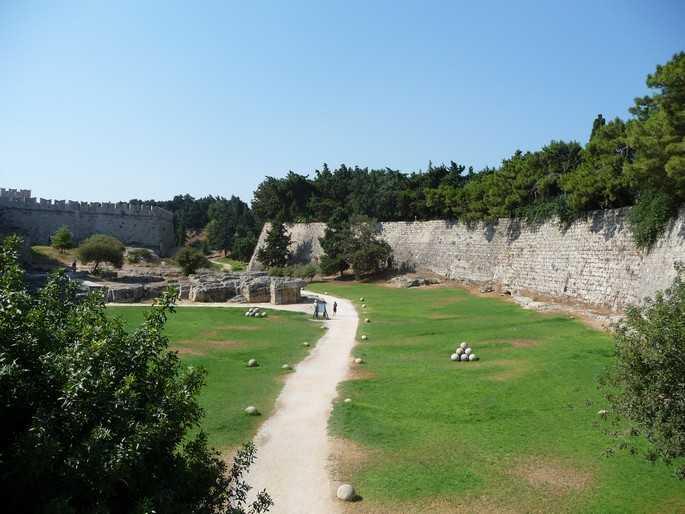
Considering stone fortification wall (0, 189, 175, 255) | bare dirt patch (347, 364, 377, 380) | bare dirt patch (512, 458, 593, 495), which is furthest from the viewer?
stone fortification wall (0, 189, 175, 255)

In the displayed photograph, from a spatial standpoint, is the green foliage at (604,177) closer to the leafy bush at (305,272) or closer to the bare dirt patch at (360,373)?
the bare dirt patch at (360,373)

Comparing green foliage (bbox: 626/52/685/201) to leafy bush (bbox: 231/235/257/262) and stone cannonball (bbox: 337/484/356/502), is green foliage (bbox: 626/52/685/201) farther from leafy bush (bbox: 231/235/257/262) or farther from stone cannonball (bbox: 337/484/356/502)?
leafy bush (bbox: 231/235/257/262)

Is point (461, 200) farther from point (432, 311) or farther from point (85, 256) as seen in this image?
point (85, 256)

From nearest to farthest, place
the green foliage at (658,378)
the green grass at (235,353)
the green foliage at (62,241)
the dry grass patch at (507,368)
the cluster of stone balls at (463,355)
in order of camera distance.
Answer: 1. the green foliage at (658,378)
2. the green grass at (235,353)
3. the dry grass patch at (507,368)
4. the cluster of stone balls at (463,355)
5. the green foliage at (62,241)

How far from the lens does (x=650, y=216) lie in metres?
19.3

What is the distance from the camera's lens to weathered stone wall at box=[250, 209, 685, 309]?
19203 mm

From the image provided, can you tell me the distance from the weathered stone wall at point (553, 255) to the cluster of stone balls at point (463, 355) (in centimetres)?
742

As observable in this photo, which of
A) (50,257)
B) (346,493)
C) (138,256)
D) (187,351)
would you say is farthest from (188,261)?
(346,493)

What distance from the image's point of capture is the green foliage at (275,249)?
50.5m

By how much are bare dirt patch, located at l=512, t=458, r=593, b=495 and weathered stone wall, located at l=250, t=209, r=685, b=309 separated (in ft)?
38.8

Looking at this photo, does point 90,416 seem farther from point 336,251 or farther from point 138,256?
point 138,256

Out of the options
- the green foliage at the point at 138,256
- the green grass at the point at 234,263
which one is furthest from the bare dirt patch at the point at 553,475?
the green grass at the point at 234,263

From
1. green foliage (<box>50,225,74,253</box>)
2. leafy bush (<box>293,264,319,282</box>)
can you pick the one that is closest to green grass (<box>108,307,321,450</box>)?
leafy bush (<box>293,264,319,282</box>)

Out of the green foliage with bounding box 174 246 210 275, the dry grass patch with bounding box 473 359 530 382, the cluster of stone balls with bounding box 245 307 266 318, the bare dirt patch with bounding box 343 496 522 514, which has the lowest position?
the cluster of stone balls with bounding box 245 307 266 318
